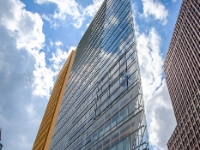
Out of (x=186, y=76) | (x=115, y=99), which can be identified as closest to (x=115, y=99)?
(x=115, y=99)

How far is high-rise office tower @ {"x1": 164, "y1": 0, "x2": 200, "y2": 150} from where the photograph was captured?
79188 mm

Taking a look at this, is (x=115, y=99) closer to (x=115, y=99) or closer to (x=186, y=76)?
(x=115, y=99)

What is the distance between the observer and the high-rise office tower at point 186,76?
79.2m

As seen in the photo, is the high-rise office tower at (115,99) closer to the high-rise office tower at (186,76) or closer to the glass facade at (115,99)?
the glass facade at (115,99)

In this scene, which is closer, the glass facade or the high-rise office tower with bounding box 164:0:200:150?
the glass facade

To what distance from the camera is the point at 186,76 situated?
3851 inches

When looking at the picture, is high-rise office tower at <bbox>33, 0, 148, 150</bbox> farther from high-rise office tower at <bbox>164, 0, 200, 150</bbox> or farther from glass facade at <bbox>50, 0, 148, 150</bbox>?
high-rise office tower at <bbox>164, 0, 200, 150</bbox>

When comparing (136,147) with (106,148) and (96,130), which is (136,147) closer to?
(106,148)

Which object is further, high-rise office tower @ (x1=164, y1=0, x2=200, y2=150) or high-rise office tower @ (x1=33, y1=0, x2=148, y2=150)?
high-rise office tower @ (x1=164, y1=0, x2=200, y2=150)

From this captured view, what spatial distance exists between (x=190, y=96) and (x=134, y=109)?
79405 millimetres

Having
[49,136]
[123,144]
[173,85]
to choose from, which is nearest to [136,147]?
[123,144]

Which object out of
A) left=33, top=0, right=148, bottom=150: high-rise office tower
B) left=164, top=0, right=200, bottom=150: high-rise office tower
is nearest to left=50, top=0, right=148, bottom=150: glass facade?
left=33, top=0, right=148, bottom=150: high-rise office tower

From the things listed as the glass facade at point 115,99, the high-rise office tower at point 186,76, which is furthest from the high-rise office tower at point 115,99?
the high-rise office tower at point 186,76

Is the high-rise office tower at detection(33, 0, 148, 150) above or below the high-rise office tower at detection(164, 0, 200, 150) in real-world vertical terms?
below
